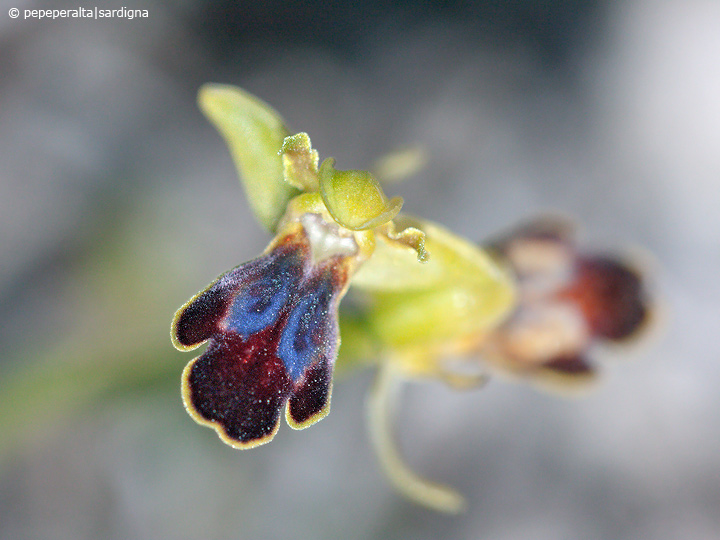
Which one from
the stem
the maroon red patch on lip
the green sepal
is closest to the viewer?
the green sepal

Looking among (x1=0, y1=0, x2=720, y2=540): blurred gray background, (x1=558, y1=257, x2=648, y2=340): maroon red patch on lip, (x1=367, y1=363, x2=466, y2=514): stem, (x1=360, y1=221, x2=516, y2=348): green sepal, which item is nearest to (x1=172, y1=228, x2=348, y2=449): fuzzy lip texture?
(x1=360, y1=221, x2=516, y2=348): green sepal

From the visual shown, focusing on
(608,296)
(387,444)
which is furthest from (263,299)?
(608,296)

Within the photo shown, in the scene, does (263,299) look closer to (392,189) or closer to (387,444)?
(387,444)

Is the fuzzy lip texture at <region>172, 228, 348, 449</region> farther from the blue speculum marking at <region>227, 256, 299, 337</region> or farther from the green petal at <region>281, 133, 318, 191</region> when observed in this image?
the green petal at <region>281, 133, 318, 191</region>

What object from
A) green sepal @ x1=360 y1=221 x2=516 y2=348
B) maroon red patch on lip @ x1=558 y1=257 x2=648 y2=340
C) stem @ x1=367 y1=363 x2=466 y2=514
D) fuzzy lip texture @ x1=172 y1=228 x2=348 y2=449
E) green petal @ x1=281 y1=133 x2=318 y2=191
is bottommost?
fuzzy lip texture @ x1=172 y1=228 x2=348 y2=449

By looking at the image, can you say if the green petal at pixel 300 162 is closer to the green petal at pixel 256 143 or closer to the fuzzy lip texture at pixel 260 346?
the green petal at pixel 256 143

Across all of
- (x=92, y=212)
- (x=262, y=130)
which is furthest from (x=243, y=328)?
(x=92, y=212)
